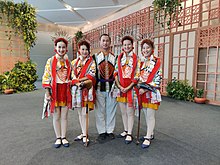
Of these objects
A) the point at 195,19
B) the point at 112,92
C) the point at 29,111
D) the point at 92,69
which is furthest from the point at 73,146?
the point at 195,19

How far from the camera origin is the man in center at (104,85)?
213 centimetres

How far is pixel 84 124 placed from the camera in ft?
7.04

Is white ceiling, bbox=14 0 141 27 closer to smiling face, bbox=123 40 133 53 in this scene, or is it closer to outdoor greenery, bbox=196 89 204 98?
outdoor greenery, bbox=196 89 204 98

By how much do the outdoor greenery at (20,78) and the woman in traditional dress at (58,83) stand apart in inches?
189

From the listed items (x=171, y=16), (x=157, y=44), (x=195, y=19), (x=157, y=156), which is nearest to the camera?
(x=157, y=156)

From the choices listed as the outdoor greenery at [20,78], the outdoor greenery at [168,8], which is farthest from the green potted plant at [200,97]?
the outdoor greenery at [20,78]

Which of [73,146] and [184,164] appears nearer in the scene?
[184,164]

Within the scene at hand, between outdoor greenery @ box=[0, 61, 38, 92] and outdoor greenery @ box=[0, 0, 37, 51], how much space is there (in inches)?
32.9

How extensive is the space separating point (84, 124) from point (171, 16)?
15.1 feet

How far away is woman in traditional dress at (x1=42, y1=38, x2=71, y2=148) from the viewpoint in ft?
6.32

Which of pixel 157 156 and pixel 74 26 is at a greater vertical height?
pixel 74 26

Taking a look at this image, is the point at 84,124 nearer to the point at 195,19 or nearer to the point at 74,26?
the point at 195,19

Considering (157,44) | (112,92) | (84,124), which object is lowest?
(84,124)

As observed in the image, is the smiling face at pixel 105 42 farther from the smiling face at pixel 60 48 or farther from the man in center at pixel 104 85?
the smiling face at pixel 60 48
